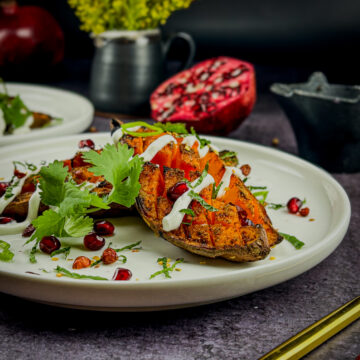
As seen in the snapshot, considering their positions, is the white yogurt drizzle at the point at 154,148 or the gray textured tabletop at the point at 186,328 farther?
the white yogurt drizzle at the point at 154,148

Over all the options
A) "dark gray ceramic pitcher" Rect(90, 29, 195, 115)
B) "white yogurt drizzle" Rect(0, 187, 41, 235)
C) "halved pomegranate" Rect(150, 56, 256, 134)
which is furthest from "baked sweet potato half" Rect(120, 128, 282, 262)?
"dark gray ceramic pitcher" Rect(90, 29, 195, 115)

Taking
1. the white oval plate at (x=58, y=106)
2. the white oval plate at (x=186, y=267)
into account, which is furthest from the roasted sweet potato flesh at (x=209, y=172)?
the white oval plate at (x=58, y=106)

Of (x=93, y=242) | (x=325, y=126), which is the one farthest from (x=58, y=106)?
(x=93, y=242)

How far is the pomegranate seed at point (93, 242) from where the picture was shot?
5.96ft

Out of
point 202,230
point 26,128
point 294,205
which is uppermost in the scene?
point 202,230

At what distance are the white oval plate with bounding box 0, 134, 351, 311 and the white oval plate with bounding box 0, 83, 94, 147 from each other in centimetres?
101

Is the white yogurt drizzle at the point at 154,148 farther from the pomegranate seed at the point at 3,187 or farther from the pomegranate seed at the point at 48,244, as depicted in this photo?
the pomegranate seed at the point at 3,187

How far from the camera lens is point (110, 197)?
1.90 metres

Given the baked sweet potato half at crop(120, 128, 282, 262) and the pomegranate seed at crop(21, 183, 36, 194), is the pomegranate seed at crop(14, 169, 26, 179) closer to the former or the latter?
the pomegranate seed at crop(21, 183, 36, 194)

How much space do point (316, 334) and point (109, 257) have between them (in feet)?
2.00

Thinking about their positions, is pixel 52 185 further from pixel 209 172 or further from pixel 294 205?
pixel 294 205

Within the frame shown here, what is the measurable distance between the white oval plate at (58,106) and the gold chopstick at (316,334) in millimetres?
1716

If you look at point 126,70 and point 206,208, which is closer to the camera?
point 206,208

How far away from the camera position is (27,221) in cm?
198
